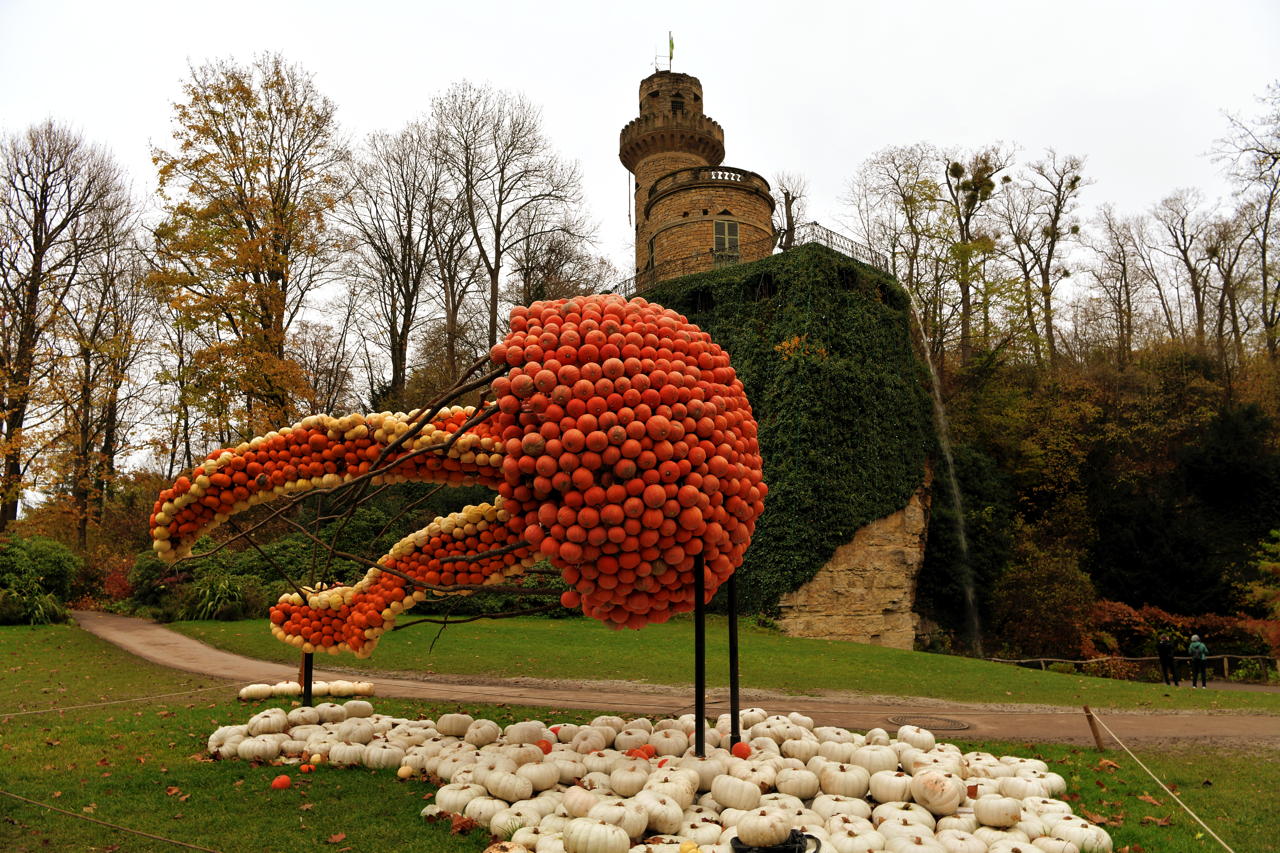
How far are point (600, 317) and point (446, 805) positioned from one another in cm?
308

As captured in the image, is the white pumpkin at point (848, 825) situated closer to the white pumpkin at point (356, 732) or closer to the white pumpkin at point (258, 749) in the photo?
the white pumpkin at point (356, 732)

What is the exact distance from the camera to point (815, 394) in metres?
19.9

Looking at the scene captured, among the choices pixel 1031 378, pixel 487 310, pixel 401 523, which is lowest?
pixel 401 523

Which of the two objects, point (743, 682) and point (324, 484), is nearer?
point (324, 484)

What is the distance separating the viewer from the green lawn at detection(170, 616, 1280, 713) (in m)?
11.2

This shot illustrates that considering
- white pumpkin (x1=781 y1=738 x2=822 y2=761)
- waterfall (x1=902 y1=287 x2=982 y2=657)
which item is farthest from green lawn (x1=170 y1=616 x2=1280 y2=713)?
waterfall (x1=902 y1=287 x2=982 y2=657)

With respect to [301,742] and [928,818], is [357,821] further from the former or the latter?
[928,818]

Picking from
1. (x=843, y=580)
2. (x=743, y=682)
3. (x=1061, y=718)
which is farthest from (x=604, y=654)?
(x=843, y=580)

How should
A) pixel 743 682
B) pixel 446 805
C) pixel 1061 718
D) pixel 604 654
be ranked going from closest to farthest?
pixel 446 805, pixel 1061 718, pixel 743 682, pixel 604 654

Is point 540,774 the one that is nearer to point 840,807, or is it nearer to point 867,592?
point 840,807

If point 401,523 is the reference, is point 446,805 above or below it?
below

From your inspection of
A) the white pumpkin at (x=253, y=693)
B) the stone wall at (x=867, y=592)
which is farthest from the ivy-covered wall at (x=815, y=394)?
the white pumpkin at (x=253, y=693)

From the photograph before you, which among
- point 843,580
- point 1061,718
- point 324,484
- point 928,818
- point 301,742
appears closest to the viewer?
point 928,818

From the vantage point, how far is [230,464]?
5586mm
